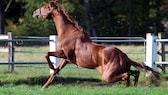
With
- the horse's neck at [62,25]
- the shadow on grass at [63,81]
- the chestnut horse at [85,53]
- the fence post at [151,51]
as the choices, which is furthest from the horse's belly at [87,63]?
the fence post at [151,51]

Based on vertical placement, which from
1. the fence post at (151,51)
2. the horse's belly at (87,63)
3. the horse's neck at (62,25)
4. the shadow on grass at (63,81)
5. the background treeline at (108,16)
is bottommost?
the background treeline at (108,16)

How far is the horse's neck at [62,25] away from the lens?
12844 millimetres

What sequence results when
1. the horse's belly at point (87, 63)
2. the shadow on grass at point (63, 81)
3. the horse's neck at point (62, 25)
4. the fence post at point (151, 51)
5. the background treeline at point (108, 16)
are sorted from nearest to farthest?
the horse's belly at point (87, 63) → the horse's neck at point (62, 25) → the shadow on grass at point (63, 81) → the fence post at point (151, 51) → the background treeline at point (108, 16)

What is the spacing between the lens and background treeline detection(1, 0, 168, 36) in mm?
45000

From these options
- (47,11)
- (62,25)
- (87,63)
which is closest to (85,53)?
(87,63)

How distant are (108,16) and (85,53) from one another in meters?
37.4

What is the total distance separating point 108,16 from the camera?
162 ft

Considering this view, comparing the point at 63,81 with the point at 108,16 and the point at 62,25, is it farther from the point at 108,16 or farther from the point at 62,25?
the point at 108,16

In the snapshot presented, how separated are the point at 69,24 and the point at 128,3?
3561cm

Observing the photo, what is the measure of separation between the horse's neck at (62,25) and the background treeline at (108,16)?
30.4 m

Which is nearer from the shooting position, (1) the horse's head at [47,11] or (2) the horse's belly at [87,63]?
(2) the horse's belly at [87,63]

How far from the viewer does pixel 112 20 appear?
159 feet

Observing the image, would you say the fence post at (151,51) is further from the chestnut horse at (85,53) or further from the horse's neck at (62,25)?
the horse's neck at (62,25)

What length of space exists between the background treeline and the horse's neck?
99.7 ft
